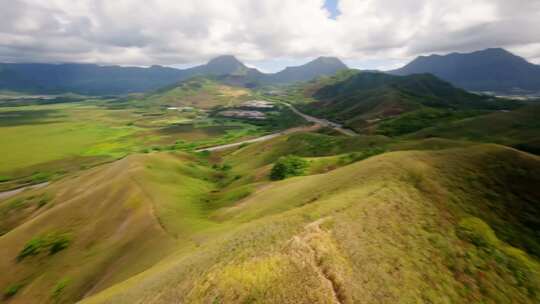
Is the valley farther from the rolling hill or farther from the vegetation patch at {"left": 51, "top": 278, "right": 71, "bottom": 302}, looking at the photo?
the vegetation patch at {"left": 51, "top": 278, "right": 71, "bottom": 302}

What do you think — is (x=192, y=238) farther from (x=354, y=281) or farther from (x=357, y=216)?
(x=354, y=281)

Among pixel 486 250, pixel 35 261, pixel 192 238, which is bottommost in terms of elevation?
pixel 35 261

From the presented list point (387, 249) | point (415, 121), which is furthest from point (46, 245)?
point (415, 121)

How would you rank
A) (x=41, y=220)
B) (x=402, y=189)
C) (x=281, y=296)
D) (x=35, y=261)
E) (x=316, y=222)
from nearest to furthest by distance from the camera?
(x=281, y=296), (x=316, y=222), (x=402, y=189), (x=35, y=261), (x=41, y=220)

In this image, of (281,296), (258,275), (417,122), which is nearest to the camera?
(281,296)

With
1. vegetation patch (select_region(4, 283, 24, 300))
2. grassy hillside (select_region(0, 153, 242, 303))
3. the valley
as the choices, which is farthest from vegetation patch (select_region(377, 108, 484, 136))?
vegetation patch (select_region(4, 283, 24, 300))

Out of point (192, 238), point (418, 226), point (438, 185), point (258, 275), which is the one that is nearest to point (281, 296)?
point (258, 275)

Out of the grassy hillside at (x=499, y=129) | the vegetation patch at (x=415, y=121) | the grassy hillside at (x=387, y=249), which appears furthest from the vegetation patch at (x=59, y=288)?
the vegetation patch at (x=415, y=121)
